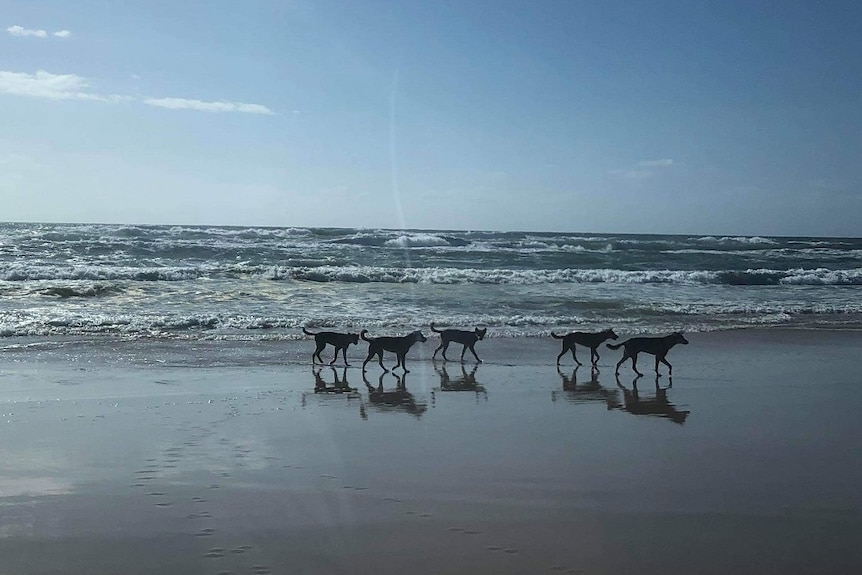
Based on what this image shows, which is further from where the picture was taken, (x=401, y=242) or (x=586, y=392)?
(x=401, y=242)

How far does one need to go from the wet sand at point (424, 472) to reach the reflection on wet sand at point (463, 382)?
0.22ft

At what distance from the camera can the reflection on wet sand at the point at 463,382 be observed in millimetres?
9914

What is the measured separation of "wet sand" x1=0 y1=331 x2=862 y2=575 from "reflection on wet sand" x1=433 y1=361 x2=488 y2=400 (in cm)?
7

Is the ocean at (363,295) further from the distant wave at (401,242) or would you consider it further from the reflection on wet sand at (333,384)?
the distant wave at (401,242)

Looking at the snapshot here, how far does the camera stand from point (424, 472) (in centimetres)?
614

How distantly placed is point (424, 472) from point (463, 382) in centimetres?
437

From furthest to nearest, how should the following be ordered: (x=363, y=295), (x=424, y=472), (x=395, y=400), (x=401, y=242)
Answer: (x=401, y=242) → (x=363, y=295) → (x=395, y=400) → (x=424, y=472)

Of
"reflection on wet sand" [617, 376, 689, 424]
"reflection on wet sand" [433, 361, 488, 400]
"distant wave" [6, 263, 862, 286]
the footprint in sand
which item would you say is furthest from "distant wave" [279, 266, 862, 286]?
the footprint in sand

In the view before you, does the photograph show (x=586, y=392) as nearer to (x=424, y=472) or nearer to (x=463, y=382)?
(x=463, y=382)

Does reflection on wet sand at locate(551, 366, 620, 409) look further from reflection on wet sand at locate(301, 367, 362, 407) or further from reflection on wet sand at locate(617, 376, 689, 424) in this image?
reflection on wet sand at locate(301, 367, 362, 407)

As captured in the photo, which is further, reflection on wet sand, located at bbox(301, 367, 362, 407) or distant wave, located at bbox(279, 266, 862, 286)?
distant wave, located at bbox(279, 266, 862, 286)

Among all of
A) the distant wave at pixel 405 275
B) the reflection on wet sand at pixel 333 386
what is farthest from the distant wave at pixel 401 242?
the reflection on wet sand at pixel 333 386

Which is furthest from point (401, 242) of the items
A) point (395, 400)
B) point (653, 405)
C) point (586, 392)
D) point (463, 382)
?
point (653, 405)

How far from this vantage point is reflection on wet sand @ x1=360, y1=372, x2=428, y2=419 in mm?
8625
